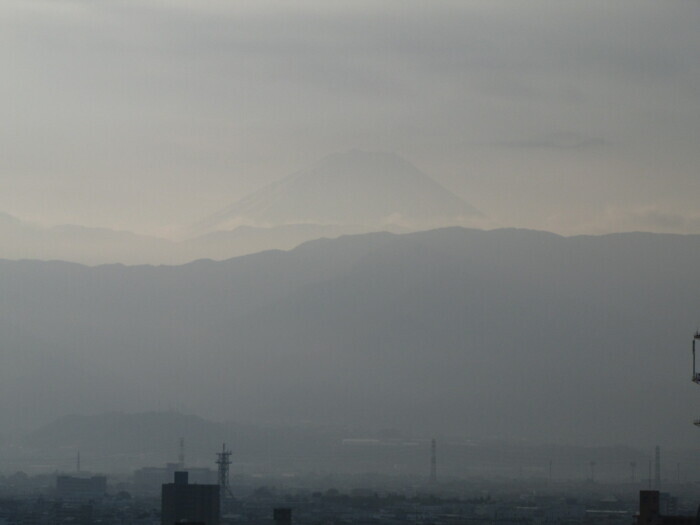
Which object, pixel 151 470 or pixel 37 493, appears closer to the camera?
pixel 37 493

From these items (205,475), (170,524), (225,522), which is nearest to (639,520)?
(170,524)

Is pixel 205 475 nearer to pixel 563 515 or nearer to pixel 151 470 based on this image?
pixel 151 470

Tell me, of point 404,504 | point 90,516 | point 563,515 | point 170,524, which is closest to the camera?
point 170,524

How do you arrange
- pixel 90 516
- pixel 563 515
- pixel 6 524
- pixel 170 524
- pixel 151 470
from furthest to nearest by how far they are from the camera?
pixel 151 470, pixel 563 515, pixel 90 516, pixel 6 524, pixel 170 524

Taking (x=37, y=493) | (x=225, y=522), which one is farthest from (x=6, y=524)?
(x=37, y=493)

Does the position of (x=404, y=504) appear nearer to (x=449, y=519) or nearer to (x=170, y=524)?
(x=449, y=519)

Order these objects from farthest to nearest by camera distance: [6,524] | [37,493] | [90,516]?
[37,493] < [90,516] < [6,524]
